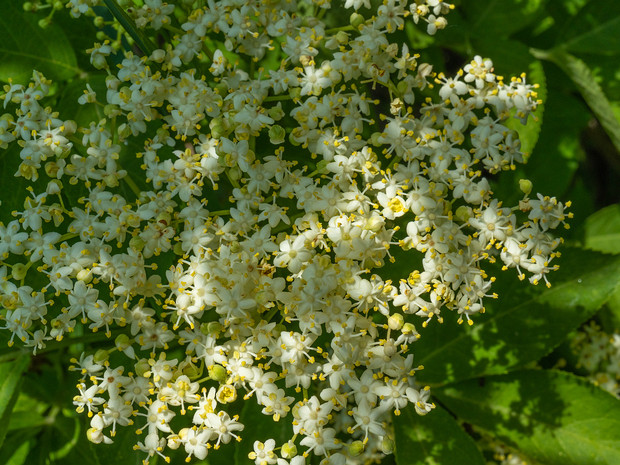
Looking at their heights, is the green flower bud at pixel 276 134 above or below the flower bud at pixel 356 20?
below

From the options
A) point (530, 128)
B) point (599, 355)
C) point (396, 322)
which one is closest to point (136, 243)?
point (396, 322)

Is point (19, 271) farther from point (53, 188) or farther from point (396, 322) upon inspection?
point (396, 322)

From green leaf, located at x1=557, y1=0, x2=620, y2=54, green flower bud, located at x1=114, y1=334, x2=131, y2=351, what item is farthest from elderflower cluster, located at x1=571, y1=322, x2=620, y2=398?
green flower bud, located at x1=114, y1=334, x2=131, y2=351

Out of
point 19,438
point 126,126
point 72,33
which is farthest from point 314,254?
point 19,438

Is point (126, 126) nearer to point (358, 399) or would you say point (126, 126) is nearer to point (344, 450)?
point (358, 399)

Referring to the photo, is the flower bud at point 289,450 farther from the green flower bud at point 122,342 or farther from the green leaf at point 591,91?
the green leaf at point 591,91

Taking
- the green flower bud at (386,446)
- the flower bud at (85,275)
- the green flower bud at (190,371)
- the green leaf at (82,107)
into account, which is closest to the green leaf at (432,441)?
the green flower bud at (386,446)
